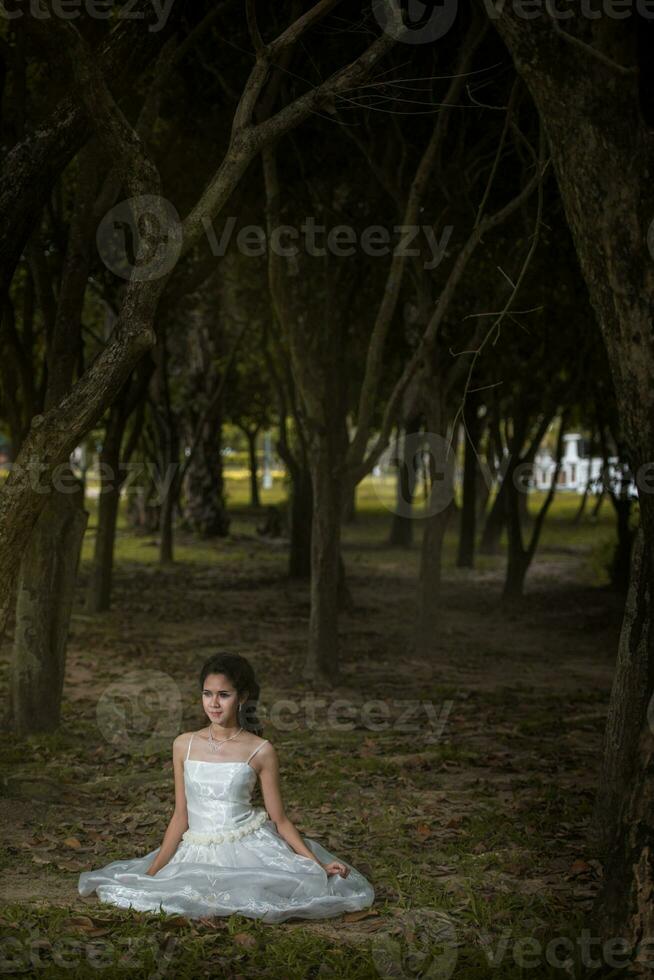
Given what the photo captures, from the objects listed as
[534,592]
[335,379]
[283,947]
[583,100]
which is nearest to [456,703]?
[335,379]

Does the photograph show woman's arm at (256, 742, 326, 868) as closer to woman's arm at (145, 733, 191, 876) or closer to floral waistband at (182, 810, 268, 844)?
floral waistband at (182, 810, 268, 844)

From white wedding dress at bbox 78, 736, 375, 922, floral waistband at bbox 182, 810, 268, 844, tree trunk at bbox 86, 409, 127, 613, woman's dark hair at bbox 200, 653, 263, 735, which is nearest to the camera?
white wedding dress at bbox 78, 736, 375, 922

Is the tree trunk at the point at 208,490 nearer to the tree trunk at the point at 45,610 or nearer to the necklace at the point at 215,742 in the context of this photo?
the tree trunk at the point at 45,610

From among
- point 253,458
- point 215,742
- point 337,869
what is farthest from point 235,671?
point 253,458

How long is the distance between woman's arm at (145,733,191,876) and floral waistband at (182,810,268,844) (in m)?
0.05

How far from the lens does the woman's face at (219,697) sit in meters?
6.09

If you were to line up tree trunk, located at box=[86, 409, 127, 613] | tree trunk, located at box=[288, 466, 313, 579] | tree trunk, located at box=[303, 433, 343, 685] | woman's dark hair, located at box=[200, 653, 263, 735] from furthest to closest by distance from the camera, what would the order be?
tree trunk, located at box=[288, 466, 313, 579] → tree trunk, located at box=[86, 409, 127, 613] → tree trunk, located at box=[303, 433, 343, 685] → woman's dark hair, located at box=[200, 653, 263, 735]

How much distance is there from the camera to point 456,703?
470 inches

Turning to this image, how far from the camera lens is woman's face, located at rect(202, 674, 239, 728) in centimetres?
609

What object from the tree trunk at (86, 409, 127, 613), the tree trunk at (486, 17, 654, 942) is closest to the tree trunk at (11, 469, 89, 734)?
the tree trunk at (486, 17, 654, 942)

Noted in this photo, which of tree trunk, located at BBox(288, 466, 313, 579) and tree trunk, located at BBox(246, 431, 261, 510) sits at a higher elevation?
tree trunk, located at BBox(246, 431, 261, 510)

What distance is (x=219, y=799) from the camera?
244 inches

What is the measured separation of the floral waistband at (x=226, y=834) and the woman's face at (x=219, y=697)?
1.73ft

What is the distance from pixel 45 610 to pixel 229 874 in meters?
4.24
